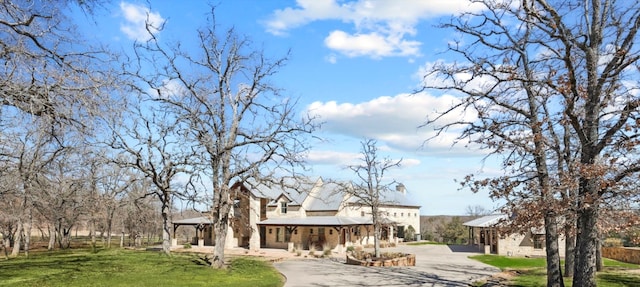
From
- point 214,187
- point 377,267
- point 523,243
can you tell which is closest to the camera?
point 214,187

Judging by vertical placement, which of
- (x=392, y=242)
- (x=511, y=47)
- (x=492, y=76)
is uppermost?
(x=511, y=47)

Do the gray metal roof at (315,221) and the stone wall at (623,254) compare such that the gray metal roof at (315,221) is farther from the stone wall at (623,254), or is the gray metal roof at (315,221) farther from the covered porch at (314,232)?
the stone wall at (623,254)

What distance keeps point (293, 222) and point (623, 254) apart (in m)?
25.5

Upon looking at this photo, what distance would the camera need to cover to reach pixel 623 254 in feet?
108

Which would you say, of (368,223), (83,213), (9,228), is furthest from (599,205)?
(9,228)

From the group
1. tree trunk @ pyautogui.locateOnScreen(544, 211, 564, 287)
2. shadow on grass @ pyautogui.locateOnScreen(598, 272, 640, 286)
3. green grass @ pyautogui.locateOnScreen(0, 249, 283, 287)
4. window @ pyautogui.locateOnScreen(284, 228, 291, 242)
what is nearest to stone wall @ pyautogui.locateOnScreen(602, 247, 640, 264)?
shadow on grass @ pyautogui.locateOnScreen(598, 272, 640, 286)

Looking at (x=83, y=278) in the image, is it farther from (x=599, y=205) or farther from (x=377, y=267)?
(x=599, y=205)

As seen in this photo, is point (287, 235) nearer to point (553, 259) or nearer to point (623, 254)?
point (623, 254)

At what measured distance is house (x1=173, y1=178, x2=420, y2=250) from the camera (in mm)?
42062

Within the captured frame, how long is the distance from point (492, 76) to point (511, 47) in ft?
3.48

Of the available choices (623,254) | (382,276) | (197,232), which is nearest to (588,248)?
(382,276)

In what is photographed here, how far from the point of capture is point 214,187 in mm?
23656

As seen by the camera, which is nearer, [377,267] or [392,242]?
[377,267]

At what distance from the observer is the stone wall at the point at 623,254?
31.1 metres
